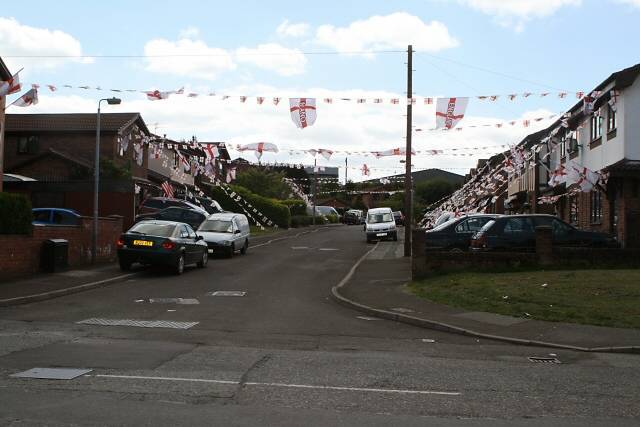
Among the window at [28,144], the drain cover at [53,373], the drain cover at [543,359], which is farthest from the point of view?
the window at [28,144]

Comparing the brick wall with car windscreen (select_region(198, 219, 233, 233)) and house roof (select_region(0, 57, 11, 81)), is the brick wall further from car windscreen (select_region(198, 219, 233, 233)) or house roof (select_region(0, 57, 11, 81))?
house roof (select_region(0, 57, 11, 81))

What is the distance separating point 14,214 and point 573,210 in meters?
23.4

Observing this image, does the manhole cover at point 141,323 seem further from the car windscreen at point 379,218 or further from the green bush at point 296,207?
the green bush at point 296,207

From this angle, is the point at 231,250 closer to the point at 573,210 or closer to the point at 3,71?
the point at 3,71

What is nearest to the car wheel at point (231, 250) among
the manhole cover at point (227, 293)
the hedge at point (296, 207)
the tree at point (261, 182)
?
the manhole cover at point (227, 293)

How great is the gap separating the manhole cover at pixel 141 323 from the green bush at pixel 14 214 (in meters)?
6.26

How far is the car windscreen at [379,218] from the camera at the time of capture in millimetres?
39597

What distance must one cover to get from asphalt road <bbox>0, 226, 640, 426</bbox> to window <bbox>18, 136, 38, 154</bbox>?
30.0 m

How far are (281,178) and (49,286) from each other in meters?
51.2

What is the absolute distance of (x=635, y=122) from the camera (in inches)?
882

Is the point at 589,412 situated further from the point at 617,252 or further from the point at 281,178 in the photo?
the point at 281,178

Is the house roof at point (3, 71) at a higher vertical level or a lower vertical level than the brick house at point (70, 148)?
higher

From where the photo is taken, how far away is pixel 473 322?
42.8 feet

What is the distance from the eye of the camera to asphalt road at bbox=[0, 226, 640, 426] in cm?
627
